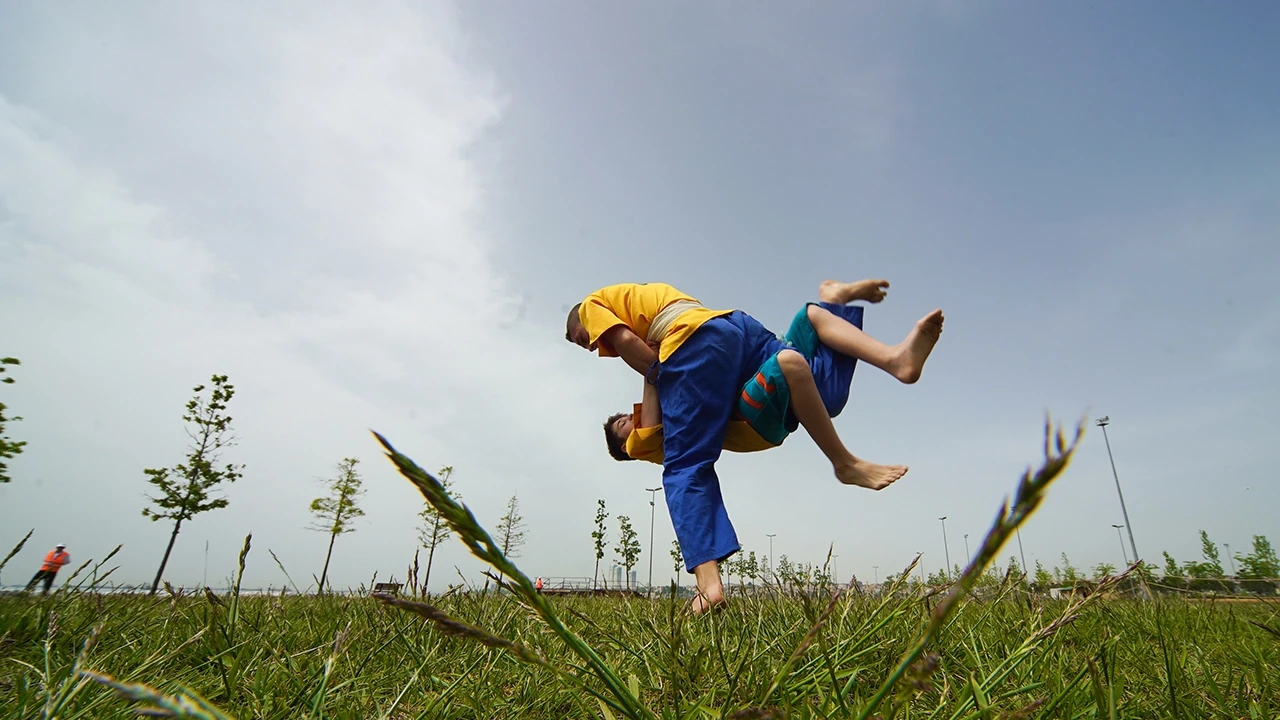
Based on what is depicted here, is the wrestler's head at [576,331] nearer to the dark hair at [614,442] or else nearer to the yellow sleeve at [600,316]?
the yellow sleeve at [600,316]

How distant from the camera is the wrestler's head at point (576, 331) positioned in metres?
4.80

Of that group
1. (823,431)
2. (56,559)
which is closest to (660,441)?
(823,431)

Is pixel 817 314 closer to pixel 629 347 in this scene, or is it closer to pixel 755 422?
pixel 755 422

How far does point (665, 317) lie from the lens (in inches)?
174

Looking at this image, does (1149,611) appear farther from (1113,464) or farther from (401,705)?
(1113,464)

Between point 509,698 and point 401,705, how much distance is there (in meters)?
0.28

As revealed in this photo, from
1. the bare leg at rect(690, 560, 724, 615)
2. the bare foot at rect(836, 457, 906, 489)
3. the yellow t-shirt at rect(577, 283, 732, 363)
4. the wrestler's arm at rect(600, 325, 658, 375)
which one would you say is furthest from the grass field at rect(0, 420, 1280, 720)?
the wrestler's arm at rect(600, 325, 658, 375)

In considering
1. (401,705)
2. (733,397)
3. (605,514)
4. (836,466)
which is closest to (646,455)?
(733,397)

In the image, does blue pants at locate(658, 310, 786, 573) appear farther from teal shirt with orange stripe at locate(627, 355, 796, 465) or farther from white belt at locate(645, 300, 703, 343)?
white belt at locate(645, 300, 703, 343)

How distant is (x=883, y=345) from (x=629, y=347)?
5.46 ft

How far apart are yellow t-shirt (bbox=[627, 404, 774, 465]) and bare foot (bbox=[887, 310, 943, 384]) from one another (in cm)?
114

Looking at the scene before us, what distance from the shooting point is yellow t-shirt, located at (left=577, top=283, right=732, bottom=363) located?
4125 mm

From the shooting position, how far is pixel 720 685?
1.33 meters

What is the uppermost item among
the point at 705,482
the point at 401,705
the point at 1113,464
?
the point at 1113,464
